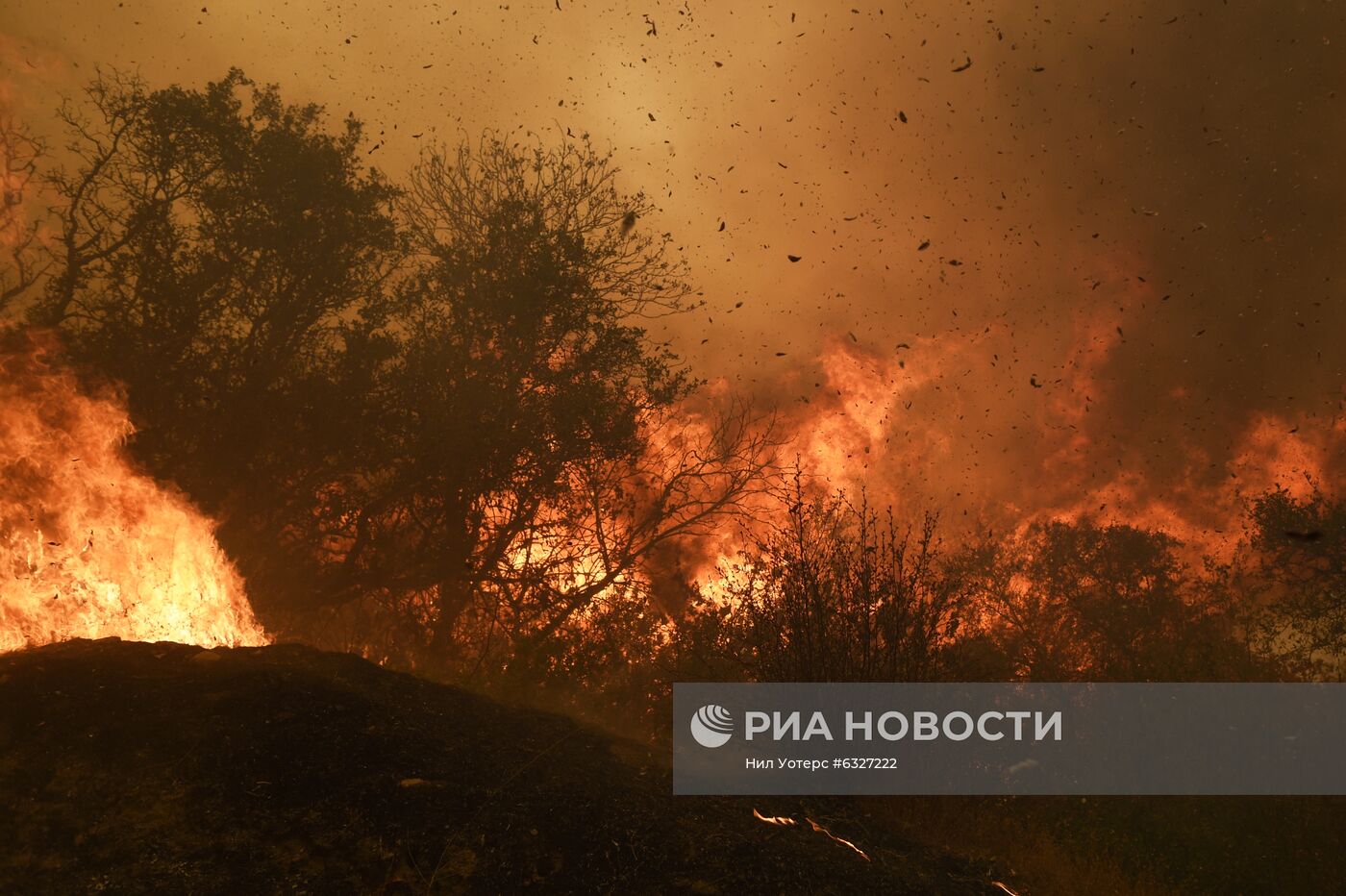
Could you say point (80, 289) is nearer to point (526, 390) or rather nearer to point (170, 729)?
point (526, 390)

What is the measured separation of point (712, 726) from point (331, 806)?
5.05m

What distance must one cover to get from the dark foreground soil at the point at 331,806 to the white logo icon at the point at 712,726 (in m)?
1.83

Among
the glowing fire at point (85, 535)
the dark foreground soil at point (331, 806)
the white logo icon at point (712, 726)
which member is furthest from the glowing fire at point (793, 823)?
the glowing fire at point (85, 535)

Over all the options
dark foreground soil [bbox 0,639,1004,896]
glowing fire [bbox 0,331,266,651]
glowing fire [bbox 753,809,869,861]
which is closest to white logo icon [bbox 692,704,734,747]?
dark foreground soil [bbox 0,639,1004,896]

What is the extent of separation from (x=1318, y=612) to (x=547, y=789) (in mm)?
18459

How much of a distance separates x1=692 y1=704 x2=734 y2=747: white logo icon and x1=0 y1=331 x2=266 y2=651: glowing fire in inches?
238

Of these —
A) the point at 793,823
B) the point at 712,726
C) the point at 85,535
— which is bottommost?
the point at 793,823

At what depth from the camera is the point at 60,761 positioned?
261 inches

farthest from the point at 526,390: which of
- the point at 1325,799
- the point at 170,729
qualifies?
the point at 1325,799

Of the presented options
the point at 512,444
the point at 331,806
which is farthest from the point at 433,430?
the point at 331,806

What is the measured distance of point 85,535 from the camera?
997cm

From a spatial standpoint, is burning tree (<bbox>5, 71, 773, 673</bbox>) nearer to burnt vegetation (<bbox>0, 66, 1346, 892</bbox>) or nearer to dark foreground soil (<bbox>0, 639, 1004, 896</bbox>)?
burnt vegetation (<bbox>0, 66, 1346, 892</bbox>)

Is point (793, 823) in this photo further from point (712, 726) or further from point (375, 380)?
point (375, 380)

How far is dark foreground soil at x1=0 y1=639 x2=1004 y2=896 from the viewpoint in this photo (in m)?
5.95
